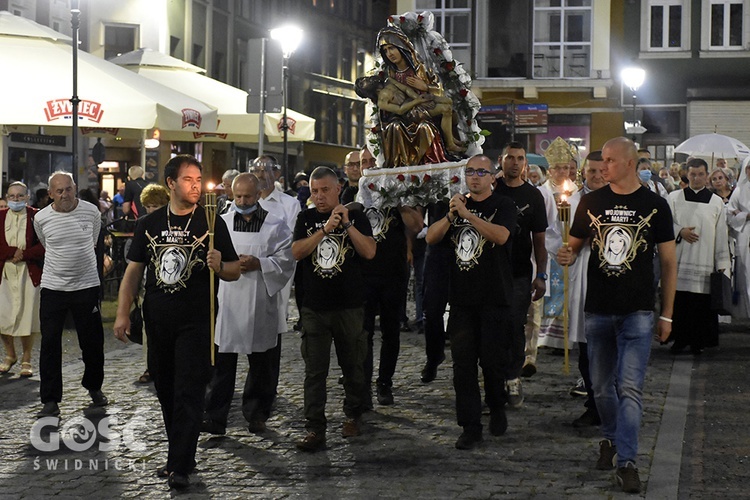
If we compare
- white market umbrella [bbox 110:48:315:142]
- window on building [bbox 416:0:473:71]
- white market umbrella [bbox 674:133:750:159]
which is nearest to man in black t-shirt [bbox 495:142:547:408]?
white market umbrella [bbox 110:48:315:142]

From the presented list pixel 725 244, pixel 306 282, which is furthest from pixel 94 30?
pixel 306 282

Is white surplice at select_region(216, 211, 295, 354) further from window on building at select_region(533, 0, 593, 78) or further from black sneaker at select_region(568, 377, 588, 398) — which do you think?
window on building at select_region(533, 0, 593, 78)

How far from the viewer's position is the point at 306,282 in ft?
30.0

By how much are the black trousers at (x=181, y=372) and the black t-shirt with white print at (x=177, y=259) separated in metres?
0.08

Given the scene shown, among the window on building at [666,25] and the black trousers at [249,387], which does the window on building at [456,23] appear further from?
the black trousers at [249,387]

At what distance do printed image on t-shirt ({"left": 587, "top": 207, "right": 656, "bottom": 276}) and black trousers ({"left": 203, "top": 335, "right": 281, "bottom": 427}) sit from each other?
3.02m

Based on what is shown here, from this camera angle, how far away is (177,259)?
7.77 meters

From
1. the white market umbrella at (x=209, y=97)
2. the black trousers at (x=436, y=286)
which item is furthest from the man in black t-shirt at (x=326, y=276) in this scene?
the white market umbrella at (x=209, y=97)

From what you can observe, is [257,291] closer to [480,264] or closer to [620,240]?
[480,264]

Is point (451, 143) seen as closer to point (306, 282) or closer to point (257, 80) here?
point (306, 282)

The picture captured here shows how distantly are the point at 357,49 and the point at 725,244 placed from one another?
51122 mm

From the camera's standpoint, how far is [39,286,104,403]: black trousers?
10461 millimetres

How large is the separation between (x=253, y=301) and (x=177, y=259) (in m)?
1.84

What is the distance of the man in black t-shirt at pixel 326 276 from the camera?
8977 mm
